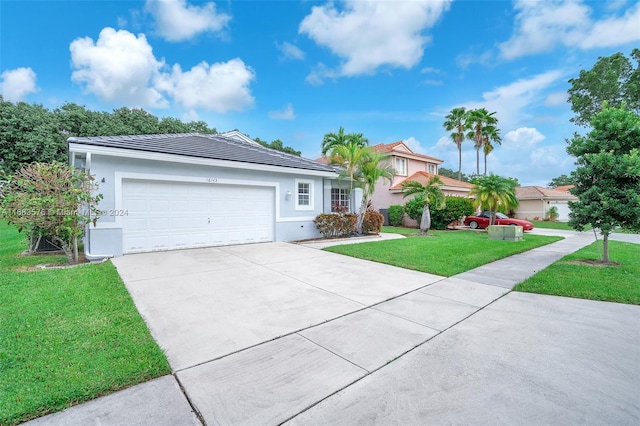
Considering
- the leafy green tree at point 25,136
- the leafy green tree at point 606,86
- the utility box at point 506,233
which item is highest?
the leafy green tree at point 606,86

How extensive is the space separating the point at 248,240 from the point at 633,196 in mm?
11536

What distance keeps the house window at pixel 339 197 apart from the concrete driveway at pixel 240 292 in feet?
19.8

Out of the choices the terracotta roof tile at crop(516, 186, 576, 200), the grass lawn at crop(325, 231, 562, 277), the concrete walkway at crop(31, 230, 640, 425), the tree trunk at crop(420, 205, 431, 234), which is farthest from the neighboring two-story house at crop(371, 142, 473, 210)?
the concrete walkway at crop(31, 230, 640, 425)

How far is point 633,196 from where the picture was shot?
282 inches

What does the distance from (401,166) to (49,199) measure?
23323 millimetres

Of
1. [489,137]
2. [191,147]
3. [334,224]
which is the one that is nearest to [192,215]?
[191,147]

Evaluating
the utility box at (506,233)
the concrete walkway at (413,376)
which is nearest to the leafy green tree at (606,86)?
the utility box at (506,233)

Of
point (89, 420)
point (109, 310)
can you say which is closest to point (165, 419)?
point (89, 420)

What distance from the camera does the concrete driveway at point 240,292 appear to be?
3.54 m

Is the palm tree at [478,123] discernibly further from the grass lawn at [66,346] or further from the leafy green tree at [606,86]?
the grass lawn at [66,346]

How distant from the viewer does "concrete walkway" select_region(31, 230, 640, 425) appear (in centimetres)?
223

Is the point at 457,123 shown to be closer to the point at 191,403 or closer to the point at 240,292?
the point at 240,292

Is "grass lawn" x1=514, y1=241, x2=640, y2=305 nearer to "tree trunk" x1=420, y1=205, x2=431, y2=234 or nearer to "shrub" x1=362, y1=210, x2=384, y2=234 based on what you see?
"tree trunk" x1=420, y1=205, x2=431, y2=234

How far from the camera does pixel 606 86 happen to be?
2533cm
